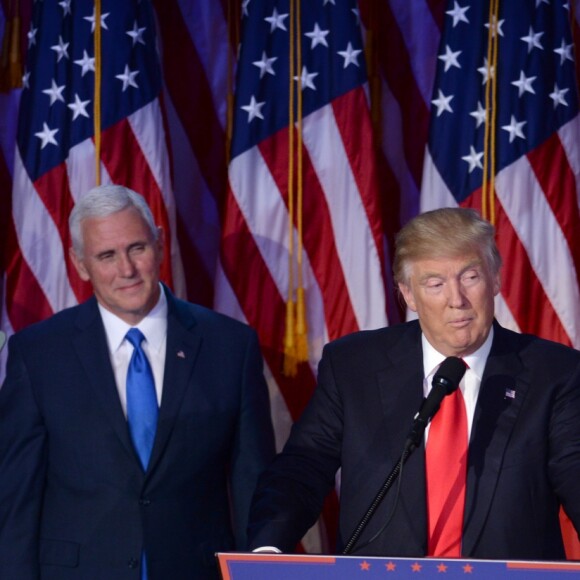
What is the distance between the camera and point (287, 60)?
382 centimetres

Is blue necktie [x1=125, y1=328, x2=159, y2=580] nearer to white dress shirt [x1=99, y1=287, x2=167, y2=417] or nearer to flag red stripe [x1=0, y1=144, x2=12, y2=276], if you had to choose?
white dress shirt [x1=99, y1=287, x2=167, y2=417]

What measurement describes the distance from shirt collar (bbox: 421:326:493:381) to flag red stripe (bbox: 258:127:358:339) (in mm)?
1270

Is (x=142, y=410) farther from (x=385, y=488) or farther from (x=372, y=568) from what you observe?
(x=372, y=568)

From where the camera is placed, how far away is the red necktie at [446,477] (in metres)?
2.27

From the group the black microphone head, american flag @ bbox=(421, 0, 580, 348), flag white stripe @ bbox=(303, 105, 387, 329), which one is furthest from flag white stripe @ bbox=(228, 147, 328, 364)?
the black microphone head

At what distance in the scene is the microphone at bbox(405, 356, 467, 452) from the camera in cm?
199

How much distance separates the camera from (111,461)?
9.21ft

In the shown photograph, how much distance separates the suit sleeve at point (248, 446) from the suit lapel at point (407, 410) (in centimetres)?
54

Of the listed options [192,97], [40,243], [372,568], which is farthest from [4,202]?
[372,568]

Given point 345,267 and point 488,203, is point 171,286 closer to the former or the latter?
point 345,267

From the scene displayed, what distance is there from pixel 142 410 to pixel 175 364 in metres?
0.15

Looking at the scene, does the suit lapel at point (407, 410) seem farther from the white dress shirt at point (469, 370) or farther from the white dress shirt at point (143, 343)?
the white dress shirt at point (143, 343)

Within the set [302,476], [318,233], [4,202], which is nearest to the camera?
[302,476]

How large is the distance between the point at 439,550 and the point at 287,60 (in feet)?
6.88
